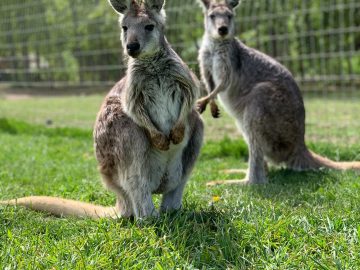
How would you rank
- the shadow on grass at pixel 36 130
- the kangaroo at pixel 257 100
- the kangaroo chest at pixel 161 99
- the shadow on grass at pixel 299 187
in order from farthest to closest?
the shadow on grass at pixel 36 130, the kangaroo at pixel 257 100, the shadow on grass at pixel 299 187, the kangaroo chest at pixel 161 99

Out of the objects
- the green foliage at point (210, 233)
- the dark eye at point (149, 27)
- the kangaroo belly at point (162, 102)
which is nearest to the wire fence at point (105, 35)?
the green foliage at point (210, 233)

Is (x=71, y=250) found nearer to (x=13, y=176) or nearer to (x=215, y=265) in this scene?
(x=215, y=265)

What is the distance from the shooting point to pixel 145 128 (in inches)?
138

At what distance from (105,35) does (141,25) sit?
624cm

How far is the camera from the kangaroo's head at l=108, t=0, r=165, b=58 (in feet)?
11.5

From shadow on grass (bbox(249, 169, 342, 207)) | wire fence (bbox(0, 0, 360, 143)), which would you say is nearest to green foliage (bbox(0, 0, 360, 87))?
wire fence (bbox(0, 0, 360, 143))

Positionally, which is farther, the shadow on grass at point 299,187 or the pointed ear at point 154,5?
the shadow on grass at point 299,187

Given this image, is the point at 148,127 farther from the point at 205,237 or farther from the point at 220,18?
the point at 220,18

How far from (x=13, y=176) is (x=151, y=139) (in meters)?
2.33

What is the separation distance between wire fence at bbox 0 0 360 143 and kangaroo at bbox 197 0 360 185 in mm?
2961

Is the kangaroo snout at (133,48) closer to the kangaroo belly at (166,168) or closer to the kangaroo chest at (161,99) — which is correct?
the kangaroo chest at (161,99)

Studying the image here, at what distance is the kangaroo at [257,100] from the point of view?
5.12 metres

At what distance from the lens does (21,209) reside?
363 centimetres

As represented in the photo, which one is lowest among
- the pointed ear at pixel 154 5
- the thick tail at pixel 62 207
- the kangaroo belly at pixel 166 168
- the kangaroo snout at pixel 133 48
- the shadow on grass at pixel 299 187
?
the shadow on grass at pixel 299 187
